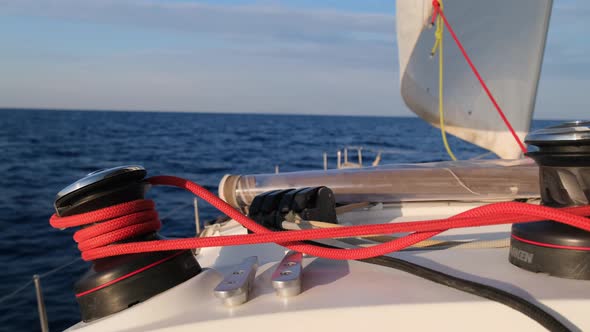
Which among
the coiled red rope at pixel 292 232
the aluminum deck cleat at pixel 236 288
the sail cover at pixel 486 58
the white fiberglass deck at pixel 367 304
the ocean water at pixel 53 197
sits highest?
the sail cover at pixel 486 58

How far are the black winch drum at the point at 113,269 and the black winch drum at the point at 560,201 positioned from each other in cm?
63

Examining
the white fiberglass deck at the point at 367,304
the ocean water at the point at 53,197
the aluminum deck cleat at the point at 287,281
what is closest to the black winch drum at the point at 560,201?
the white fiberglass deck at the point at 367,304

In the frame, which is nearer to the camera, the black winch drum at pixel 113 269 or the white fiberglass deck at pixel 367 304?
the white fiberglass deck at pixel 367 304

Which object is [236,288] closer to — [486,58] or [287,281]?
[287,281]

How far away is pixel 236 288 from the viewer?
0.80 m

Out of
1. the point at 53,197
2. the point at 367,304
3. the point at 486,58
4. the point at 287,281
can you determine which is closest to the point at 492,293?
the point at 367,304

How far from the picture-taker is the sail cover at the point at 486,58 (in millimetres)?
3205

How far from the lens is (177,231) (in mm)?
7277

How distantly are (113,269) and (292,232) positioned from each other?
0.33 metres

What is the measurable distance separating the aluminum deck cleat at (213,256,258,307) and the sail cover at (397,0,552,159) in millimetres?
2595

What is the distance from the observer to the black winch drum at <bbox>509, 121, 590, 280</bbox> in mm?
767

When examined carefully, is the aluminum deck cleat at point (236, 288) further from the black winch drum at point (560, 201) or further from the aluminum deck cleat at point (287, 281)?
the black winch drum at point (560, 201)

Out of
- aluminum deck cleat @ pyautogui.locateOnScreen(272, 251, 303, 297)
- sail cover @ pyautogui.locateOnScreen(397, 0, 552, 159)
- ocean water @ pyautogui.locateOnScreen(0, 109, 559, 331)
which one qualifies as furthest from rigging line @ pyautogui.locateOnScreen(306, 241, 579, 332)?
sail cover @ pyautogui.locateOnScreen(397, 0, 552, 159)

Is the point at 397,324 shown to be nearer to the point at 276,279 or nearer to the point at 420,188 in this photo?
the point at 276,279
